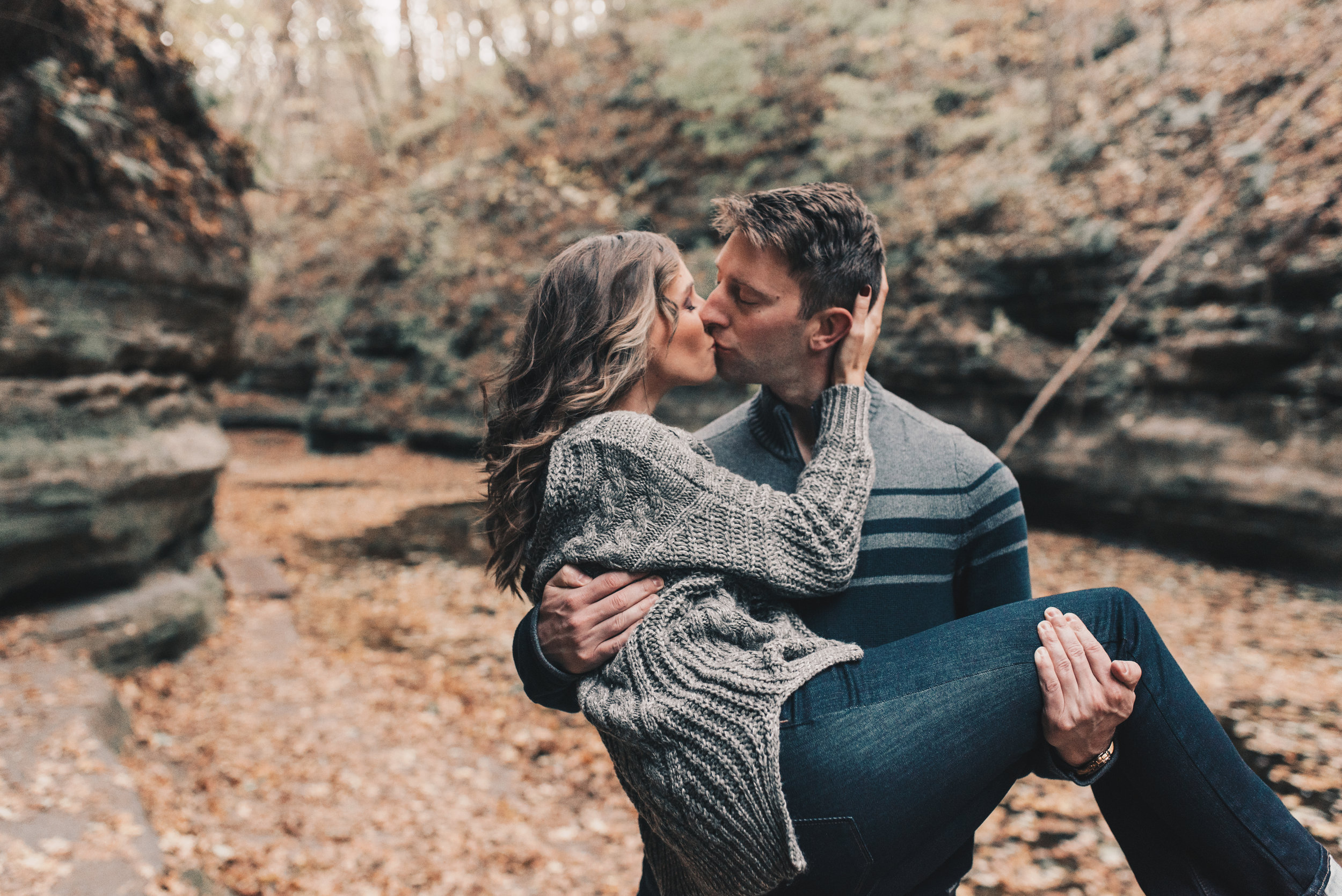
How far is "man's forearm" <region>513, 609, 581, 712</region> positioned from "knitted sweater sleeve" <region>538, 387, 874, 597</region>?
0.25m

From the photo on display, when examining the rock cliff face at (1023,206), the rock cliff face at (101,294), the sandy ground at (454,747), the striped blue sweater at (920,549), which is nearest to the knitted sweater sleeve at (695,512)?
the striped blue sweater at (920,549)

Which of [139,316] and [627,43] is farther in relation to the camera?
[627,43]

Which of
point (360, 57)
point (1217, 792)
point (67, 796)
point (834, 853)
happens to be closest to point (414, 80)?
point (360, 57)

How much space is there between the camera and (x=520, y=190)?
1374 centimetres

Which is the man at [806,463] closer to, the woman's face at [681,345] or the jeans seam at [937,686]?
the woman's face at [681,345]

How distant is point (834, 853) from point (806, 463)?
0.98 metres

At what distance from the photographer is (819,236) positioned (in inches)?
81.0

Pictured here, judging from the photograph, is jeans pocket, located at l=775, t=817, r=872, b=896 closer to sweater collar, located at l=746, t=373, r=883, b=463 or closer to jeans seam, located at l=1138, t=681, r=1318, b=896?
jeans seam, located at l=1138, t=681, r=1318, b=896

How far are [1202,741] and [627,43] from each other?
18.6 m

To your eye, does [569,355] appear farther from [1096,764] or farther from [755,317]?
[1096,764]

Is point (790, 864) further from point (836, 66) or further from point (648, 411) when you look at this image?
point (836, 66)

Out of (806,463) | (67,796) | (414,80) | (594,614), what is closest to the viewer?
(594,614)

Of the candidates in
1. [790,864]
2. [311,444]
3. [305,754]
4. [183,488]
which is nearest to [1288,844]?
[790,864]

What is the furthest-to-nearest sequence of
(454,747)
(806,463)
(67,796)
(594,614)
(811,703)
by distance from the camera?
1. (454,747)
2. (67,796)
3. (806,463)
4. (594,614)
5. (811,703)
